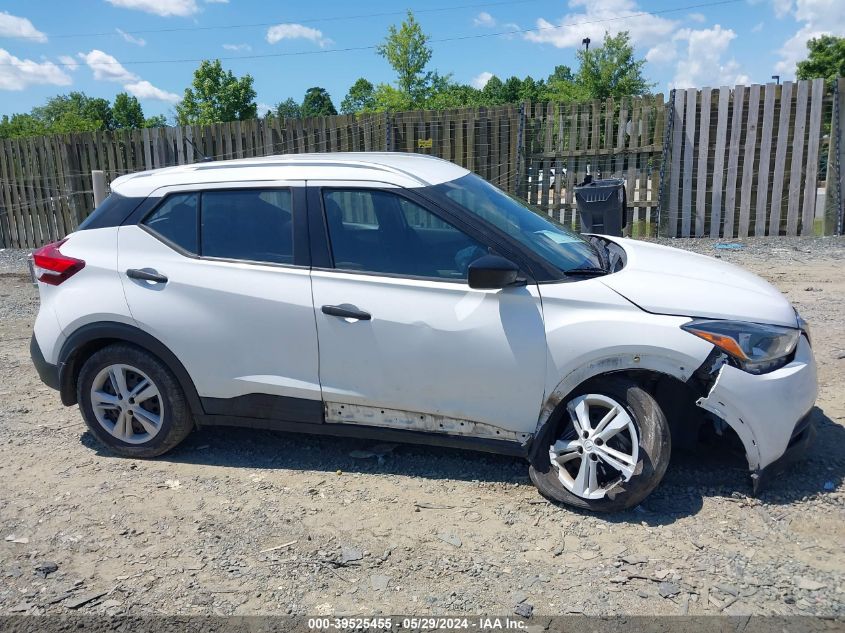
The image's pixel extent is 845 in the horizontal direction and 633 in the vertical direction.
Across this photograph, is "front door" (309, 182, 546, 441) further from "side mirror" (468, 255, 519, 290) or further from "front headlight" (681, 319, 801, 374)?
"front headlight" (681, 319, 801, 374)

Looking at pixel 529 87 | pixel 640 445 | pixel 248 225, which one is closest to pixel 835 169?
pixel 640 445

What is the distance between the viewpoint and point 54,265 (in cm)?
443

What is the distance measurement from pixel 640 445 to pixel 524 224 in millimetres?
1458

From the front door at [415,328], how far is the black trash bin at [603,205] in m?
4.46

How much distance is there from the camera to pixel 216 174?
4.29 m

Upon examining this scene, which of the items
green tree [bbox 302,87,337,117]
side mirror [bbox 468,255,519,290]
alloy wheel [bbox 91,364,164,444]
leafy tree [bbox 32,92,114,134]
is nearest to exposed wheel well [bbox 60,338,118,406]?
alloy wheel [bbox 91,364,164,444]

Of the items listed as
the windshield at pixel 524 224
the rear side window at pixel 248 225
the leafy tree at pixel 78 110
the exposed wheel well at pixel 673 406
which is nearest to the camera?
the exposed wheel well at pixel 673 406

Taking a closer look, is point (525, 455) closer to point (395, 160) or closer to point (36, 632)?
point (395, 160)

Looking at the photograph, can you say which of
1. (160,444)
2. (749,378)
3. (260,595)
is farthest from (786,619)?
(160,444)

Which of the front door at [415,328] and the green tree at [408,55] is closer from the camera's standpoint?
the front door at [415,328]

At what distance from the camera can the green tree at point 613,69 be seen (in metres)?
48.4

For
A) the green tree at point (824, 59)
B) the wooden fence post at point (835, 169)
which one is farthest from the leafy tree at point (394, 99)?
the wooden fence post at point (835, 169)

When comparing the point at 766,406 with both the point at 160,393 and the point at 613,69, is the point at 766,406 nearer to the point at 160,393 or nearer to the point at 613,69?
the point at 160,393

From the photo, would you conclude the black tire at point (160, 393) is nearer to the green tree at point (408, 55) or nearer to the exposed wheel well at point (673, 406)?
the exposed wheel well at point (673, 406)
